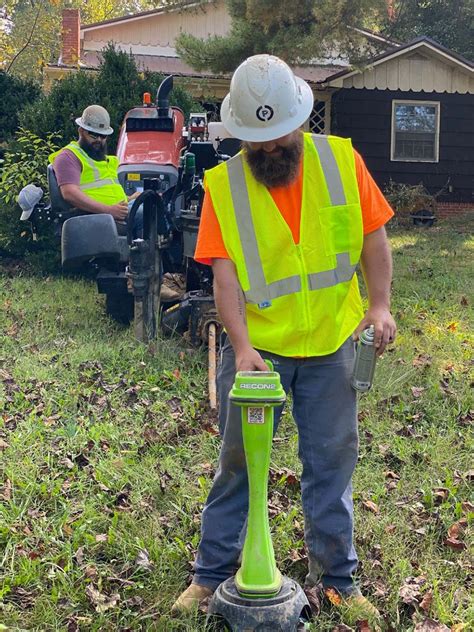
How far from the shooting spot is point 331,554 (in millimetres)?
3176

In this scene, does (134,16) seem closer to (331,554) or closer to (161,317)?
(161,317)

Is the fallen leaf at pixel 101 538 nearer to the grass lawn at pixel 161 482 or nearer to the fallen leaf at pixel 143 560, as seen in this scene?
the grass lawn at pixel 161 482

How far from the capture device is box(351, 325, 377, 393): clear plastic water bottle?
304cm

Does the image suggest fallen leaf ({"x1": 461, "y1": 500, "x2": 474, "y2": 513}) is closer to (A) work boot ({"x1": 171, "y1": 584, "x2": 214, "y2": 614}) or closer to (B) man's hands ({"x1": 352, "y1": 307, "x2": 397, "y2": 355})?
(B) man's hands ({"x1": 352, "y1": 307, "x2": 397, "y2": 355})

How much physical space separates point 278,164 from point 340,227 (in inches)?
12.8

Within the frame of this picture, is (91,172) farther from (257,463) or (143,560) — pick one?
(257,463)

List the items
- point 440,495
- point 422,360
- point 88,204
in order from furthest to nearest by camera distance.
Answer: point 88,204, point 422,360, point 440,495

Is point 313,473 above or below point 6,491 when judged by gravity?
above

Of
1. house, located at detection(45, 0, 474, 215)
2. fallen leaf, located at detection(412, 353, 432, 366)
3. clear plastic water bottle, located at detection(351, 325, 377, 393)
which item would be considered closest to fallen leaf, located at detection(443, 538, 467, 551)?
clear plastic water bottle, located at detection(351, 325, 377, 393)

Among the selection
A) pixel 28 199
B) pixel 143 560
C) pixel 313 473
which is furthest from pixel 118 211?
pixel 313 473

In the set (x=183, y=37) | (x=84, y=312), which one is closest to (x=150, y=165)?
(x=84, y=312)

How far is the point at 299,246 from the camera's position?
3.05 meters

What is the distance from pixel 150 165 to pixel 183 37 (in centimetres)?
810

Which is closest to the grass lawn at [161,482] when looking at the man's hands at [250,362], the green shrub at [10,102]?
the man's hands at [250,362]
